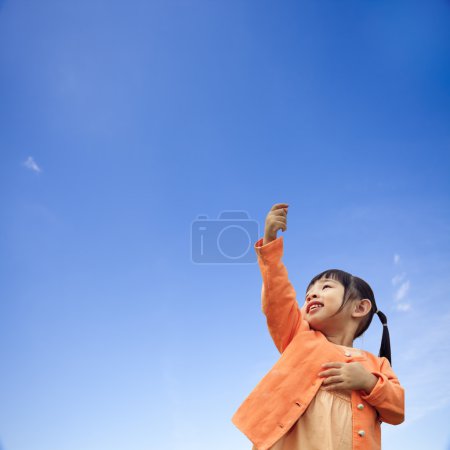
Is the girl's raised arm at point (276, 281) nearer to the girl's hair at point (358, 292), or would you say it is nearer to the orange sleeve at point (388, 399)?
the girl's hair at point (358, 292)

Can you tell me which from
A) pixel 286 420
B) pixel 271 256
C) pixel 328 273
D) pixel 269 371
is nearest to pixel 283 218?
pixel 271 256

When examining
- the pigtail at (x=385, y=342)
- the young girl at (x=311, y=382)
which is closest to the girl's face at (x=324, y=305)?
the young girl at (x=311, y=382)

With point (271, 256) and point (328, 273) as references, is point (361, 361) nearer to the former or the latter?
point (328, 273)

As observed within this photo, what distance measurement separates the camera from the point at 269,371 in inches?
91.8

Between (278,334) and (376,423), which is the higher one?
(278,334)

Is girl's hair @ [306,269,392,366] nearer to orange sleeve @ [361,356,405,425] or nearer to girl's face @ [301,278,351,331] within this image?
girl's face @ [301,278,351,331]

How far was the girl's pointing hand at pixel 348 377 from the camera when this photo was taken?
2197 mm

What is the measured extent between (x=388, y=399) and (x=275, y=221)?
3.25 ft

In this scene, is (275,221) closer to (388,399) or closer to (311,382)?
(311,382)

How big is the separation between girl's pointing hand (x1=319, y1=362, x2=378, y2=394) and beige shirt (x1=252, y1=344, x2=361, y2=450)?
6 cm

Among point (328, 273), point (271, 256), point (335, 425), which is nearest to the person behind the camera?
point (335, 425)

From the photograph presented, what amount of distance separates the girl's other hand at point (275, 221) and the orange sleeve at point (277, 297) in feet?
0.11

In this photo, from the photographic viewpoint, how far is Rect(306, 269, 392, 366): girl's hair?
2611 mm

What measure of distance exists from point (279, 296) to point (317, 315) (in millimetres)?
291
